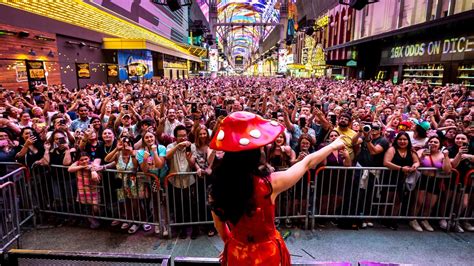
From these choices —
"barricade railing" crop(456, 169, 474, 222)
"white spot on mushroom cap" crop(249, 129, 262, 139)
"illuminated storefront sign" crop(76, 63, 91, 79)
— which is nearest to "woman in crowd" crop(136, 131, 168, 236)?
"white spot on mushroom cap" crop(249, 129, 262, 139)

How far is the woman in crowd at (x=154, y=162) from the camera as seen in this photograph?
4.22 m

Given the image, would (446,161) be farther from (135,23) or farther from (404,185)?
(135,23)

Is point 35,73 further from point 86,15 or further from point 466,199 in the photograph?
point 466,199

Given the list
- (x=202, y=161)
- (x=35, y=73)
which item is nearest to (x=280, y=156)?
(x=202, y=161)

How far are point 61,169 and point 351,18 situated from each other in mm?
32258

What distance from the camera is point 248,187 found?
5.36 ft

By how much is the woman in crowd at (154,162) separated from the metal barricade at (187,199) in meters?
0.14

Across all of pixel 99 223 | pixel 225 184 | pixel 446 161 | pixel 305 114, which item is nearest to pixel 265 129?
pixel 225 184

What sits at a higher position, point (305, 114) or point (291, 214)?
point (305, 114)

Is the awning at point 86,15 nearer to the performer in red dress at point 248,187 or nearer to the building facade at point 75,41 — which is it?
the building facade at point 75,41

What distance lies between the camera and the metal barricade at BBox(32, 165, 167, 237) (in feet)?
14.4

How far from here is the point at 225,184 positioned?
163cm

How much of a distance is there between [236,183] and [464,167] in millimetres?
4447

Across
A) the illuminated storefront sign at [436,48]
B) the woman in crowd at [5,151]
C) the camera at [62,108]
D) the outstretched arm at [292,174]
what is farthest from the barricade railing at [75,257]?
the illuminated storefront sign at [436,48]
